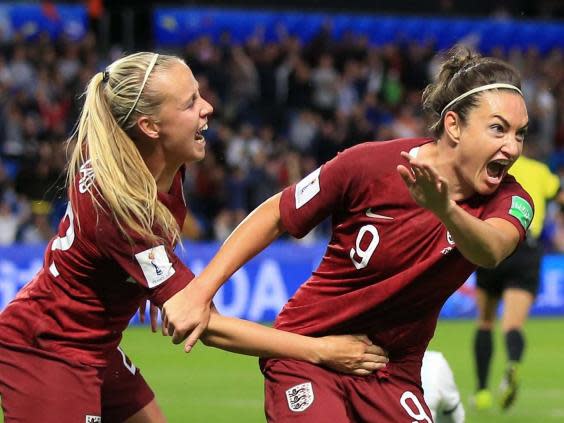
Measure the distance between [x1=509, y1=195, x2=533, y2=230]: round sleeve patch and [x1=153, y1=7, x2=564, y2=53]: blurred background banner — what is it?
15.7m

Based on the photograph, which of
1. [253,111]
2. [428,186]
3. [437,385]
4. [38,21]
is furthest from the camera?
[253,111]

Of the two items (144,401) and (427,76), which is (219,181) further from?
(144,401)

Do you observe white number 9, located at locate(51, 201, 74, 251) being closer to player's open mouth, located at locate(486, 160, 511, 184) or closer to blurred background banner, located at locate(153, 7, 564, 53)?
player's open mouth, located at locate(486, 160, 511, 184)

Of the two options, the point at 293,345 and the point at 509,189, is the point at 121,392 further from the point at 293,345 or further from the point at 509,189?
the point at 509,189

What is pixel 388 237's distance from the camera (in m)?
4.50

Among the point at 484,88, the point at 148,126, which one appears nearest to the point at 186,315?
the point at 148,126

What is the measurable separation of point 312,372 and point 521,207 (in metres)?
0.96

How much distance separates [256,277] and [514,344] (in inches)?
241

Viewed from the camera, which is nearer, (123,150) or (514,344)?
(123,150)

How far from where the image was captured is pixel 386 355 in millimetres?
4582

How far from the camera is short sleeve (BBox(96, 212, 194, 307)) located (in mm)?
4312

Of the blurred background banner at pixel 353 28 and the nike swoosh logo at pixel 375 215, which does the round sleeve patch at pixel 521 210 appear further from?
the blurred background banner at pixel 353 28

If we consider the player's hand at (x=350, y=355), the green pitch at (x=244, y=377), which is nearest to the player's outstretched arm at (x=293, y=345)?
the player's hand at (x=350, y=355)

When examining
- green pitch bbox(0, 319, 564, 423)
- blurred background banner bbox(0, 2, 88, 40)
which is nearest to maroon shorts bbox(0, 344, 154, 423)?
green pitch bbox(0, 319, 564, 423)
